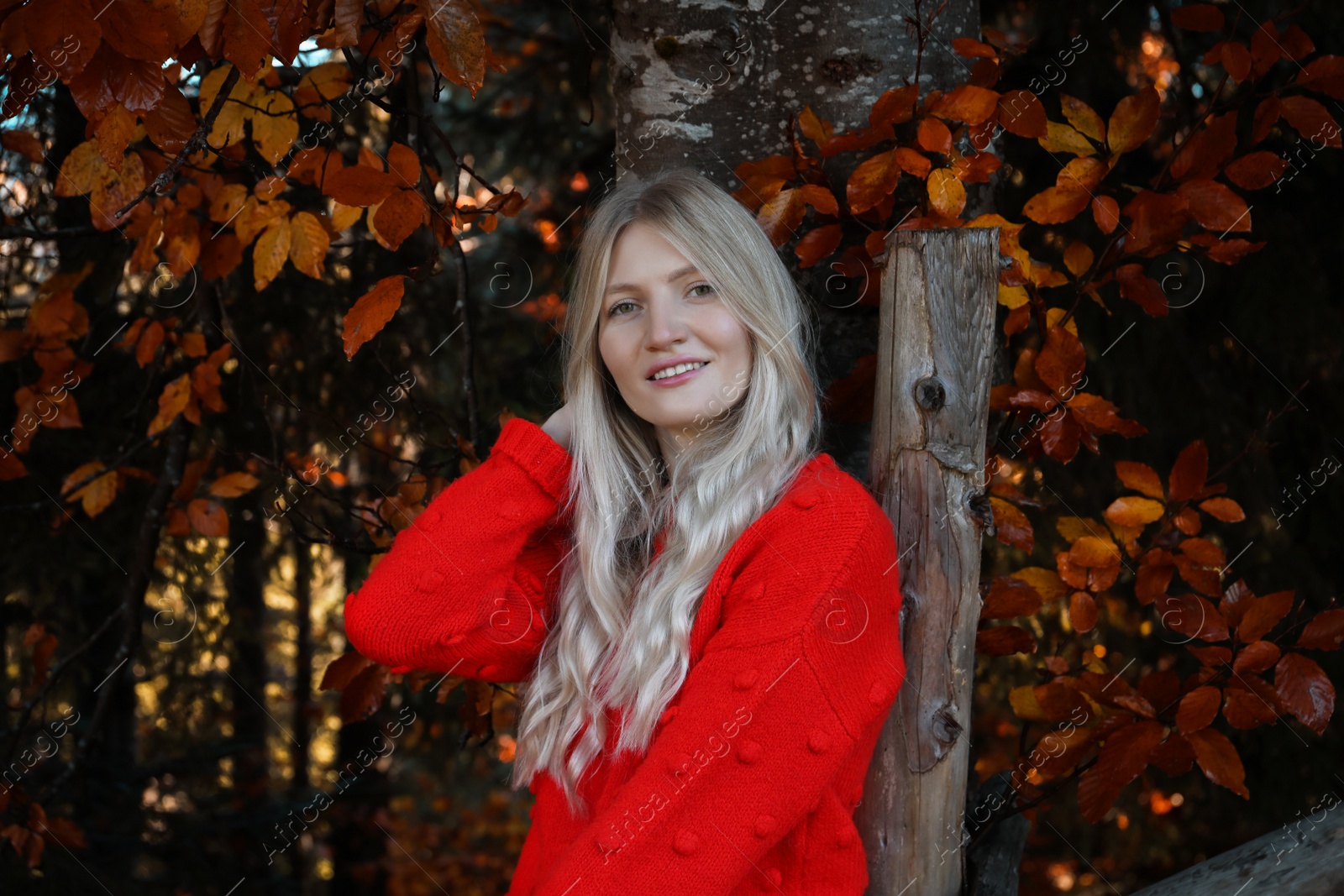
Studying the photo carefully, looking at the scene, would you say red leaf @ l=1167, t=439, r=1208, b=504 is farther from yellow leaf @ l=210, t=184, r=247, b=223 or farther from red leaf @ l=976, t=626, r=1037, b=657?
yellow leaf @ l=210, t=184, r=247, b=223

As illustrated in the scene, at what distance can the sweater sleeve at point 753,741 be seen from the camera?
4.46ft

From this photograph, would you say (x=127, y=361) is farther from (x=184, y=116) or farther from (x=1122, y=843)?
(x=1122, y=843)

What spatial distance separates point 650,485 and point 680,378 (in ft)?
0.88

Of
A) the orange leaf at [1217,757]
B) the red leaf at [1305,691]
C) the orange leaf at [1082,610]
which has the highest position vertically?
the orange leaf at [1082,610]

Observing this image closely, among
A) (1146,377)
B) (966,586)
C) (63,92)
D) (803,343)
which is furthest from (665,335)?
(63,92)

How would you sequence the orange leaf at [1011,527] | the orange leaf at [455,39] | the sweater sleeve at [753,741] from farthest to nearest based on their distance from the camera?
1. the orange leaf at [1011,527]
2. the orange leaf at [455,39]
3. the sweater sleeve at [753,741]

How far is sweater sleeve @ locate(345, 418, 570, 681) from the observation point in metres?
1.78

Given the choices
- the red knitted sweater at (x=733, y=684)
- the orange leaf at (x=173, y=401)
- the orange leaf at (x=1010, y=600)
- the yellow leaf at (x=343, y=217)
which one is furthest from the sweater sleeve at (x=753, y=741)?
the orange leaf at (x=173, y=401)

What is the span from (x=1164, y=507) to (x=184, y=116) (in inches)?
76.3

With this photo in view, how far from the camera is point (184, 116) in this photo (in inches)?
66.1

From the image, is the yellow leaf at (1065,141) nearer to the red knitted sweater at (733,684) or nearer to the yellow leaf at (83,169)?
the red knitted sweater at (733,684)

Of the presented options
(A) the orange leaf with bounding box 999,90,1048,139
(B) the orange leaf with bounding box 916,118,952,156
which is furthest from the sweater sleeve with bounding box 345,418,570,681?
(A) the orange leaf with bounding box 999,90,1048,139

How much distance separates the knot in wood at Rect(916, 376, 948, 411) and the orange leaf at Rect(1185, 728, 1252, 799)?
779 millimetres

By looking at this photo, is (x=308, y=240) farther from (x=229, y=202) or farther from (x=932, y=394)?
(x=932, y=394)
